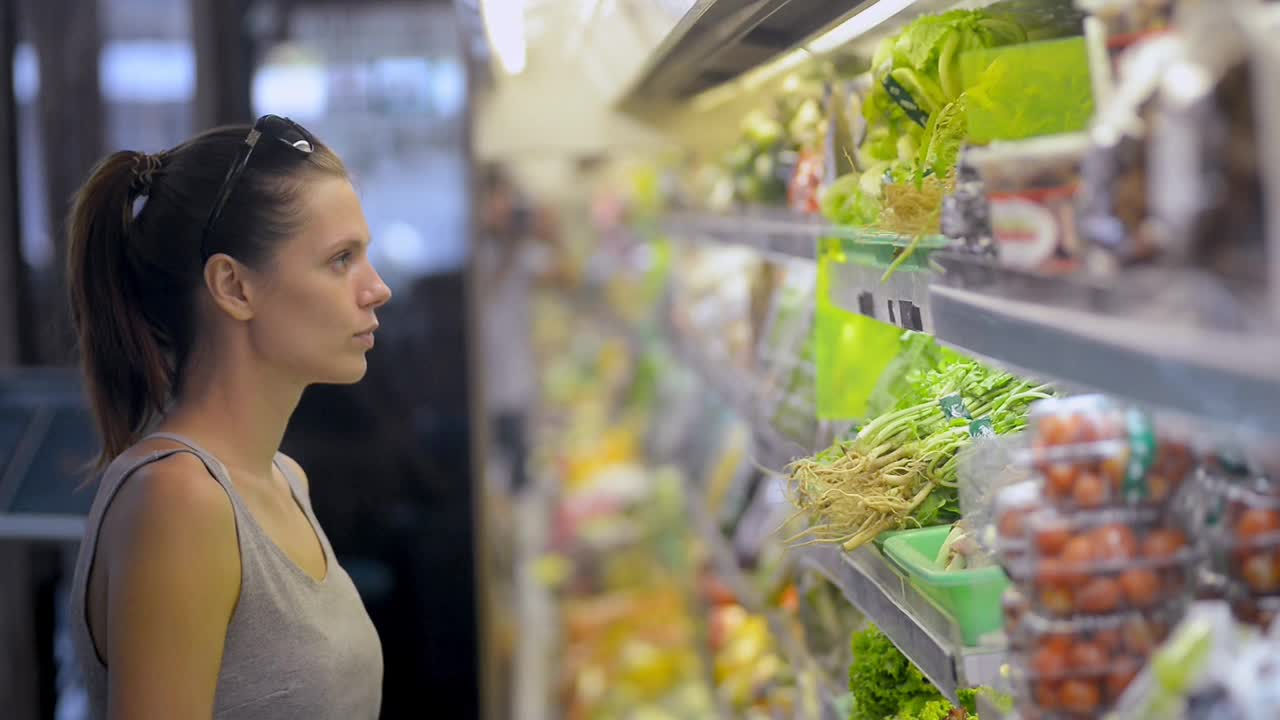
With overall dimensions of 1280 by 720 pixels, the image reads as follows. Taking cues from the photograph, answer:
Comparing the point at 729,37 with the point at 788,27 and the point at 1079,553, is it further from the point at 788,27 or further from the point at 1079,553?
the point at 1079,553

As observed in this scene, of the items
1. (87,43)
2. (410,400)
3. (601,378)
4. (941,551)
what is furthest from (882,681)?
(601,378)

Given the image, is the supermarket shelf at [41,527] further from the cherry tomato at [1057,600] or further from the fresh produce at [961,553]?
the cherry tomato at [1057,600]

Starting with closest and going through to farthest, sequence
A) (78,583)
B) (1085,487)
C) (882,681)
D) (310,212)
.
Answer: (1085,487), (78,583), (310,212), (882,681)

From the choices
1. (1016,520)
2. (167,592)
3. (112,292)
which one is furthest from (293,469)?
(1016,520)

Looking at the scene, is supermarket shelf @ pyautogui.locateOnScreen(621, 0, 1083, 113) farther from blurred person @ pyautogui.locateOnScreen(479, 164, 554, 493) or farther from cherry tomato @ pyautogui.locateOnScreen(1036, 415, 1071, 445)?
blurred person @ pyautogui.locateOnScreen(479, 164, 554, 493)

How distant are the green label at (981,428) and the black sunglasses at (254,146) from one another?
0.98m

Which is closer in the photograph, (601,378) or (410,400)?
(410,400)

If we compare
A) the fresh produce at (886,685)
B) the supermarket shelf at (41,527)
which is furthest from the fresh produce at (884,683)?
the supermarket shelf at (41,527)

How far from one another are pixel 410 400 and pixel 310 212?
224cm

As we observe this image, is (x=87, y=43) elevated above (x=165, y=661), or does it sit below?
above

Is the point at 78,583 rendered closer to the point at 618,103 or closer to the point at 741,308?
the point at 741,308

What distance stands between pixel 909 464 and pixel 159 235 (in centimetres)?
106

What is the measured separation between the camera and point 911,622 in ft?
4.66

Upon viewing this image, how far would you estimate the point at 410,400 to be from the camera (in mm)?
3891
